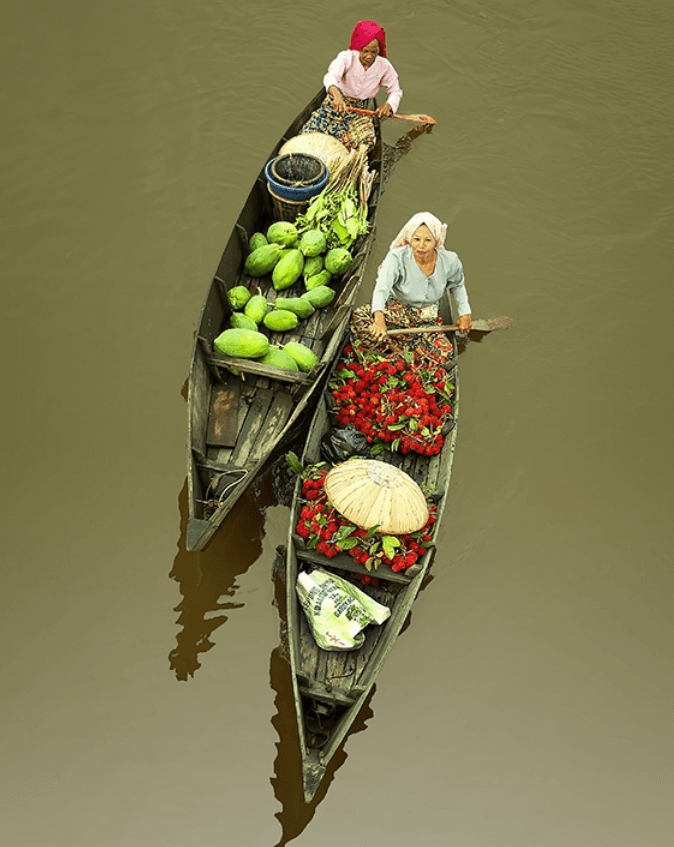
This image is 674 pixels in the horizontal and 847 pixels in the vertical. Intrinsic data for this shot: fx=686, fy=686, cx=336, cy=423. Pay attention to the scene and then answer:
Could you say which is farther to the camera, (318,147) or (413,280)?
(318,147)

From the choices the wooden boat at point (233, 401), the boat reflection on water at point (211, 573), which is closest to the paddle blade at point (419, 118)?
the wooden boat at point (233, 401)

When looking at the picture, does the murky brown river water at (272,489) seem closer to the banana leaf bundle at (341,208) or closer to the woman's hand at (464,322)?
the banana leaf bundle at (341,208)

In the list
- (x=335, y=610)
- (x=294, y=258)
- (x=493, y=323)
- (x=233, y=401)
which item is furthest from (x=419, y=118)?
(x=335, y=610)

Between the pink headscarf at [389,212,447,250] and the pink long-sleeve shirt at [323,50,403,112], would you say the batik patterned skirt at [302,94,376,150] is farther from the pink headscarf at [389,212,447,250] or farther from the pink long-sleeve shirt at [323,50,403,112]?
the pink headscarf at [389,212,447,250]

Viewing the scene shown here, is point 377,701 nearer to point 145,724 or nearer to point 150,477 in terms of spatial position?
point 145,724

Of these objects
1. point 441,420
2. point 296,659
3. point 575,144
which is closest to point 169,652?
point 296,659

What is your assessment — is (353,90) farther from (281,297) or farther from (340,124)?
(281,297)
